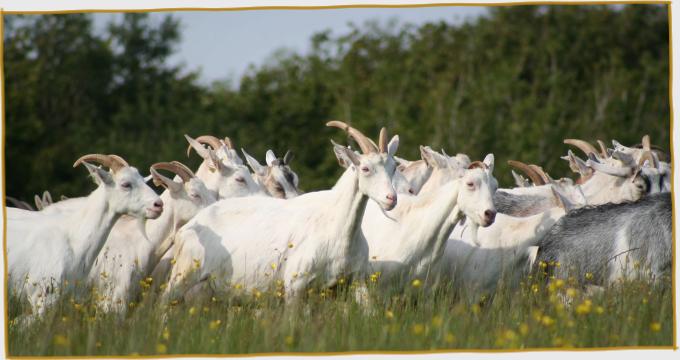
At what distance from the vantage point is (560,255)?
8914mm

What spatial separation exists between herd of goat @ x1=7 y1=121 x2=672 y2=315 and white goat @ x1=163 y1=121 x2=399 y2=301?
0.01 metres

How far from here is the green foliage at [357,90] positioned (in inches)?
946

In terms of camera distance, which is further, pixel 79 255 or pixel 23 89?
pixel 23 89

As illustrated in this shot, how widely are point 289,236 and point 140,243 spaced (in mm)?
1340

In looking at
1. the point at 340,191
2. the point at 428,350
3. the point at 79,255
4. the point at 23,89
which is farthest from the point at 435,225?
the point at 23,89

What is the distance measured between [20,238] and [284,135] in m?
19.1

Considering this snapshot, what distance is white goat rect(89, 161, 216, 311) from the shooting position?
847 cm

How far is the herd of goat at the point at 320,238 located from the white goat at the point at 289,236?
1 cm

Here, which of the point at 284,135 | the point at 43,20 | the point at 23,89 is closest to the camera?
the point at 23,89

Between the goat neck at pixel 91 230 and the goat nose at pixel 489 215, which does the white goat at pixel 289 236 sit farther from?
the goat nose at pixel 489 215

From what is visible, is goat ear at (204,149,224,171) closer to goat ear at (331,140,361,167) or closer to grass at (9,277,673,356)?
goat ear at (331,140,361,167)

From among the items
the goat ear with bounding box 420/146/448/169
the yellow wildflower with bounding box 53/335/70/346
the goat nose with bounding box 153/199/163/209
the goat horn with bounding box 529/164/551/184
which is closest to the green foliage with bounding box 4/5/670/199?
the goat horn with bounding box 529/164/551/184

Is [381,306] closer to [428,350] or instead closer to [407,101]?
[428,350]

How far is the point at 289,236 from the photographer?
862cm
